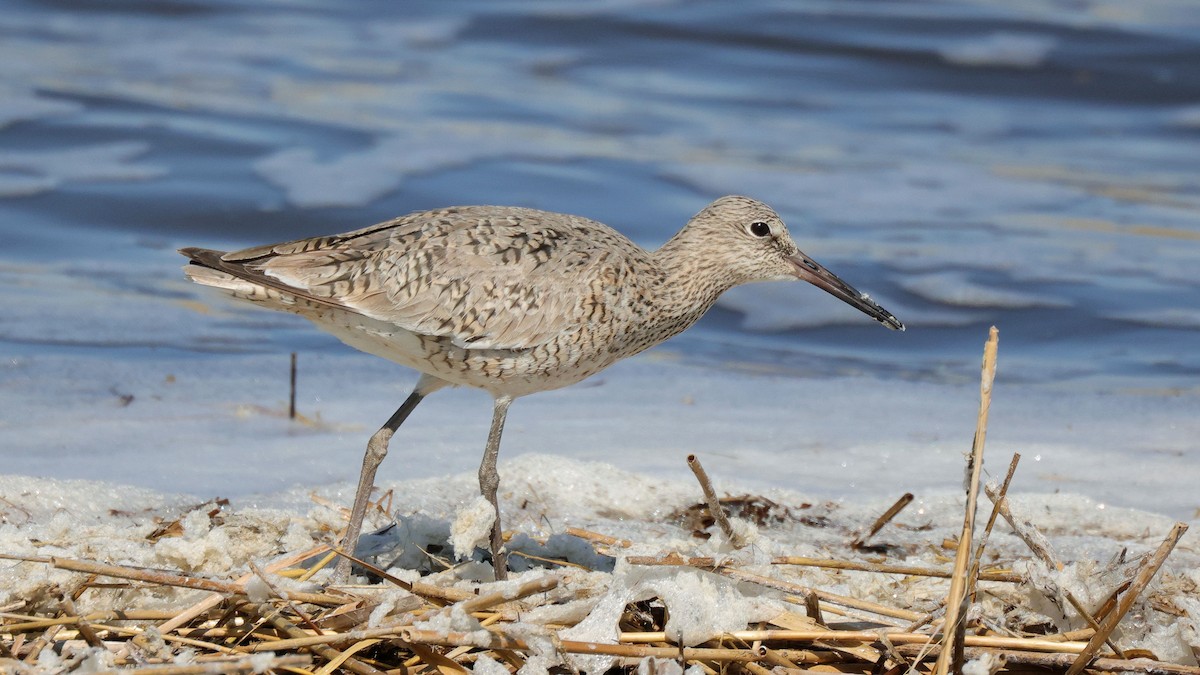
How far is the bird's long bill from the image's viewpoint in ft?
17.9

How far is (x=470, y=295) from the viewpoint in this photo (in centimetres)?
457

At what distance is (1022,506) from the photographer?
5.52 m

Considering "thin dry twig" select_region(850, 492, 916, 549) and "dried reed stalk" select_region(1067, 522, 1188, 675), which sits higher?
"dried reed stalk" select_region(1067, 522, 1188, 675)

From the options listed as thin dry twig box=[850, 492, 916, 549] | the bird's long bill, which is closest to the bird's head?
the bird's long bill

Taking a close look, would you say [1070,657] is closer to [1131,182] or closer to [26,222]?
[26,222]

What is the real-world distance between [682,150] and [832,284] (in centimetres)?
759

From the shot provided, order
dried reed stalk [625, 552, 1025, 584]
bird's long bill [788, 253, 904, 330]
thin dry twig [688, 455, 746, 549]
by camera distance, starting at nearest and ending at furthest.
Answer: dried reed stalk [625, 552, 1025, 584], thin dry twig [688, 455, 746, 549], bird's long bill [788, 253, 904, 330]

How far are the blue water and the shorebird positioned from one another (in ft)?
11.7

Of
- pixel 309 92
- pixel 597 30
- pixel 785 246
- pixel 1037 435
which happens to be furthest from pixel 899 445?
pixel 597 30

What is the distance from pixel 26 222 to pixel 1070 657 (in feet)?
28.4

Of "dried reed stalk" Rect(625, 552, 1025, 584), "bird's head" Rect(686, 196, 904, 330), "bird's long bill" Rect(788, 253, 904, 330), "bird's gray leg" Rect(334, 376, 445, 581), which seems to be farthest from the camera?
"bird's long bill" Rect(788, 253, 904, 330)

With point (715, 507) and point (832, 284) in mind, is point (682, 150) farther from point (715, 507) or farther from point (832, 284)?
point (715, 507)

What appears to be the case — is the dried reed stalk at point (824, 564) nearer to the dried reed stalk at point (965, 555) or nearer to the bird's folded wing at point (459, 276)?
the dried reed stalk at point (965, 555)

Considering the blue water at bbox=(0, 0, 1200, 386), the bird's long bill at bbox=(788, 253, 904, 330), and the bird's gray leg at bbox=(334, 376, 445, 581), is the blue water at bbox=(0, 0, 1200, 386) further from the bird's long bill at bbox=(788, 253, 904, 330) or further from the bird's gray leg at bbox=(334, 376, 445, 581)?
the bird's gray leg at bbox=(334, 376, 445, 581)
